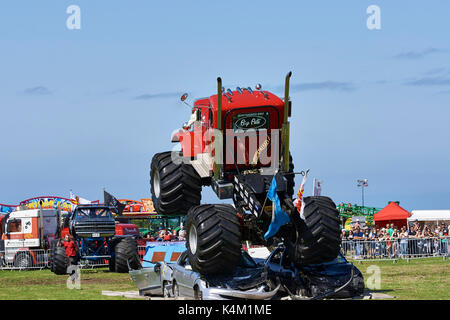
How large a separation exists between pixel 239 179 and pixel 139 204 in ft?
115

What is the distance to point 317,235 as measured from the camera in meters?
15.9

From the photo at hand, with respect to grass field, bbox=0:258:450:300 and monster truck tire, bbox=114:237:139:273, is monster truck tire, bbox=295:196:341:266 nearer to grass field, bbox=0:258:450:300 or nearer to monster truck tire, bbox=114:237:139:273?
grass field, bbox=0:258:450:300

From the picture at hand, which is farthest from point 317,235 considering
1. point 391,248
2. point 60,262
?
point 391,248

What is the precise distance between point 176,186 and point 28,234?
65.8 feet

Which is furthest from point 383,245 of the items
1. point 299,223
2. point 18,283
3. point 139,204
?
point 139,204

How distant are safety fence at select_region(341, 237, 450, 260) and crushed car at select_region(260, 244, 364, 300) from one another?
48.2ft

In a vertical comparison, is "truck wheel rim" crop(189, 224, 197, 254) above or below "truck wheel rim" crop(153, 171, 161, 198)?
below

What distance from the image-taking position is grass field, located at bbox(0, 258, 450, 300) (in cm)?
1883

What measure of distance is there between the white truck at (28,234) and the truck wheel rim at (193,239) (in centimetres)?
1949

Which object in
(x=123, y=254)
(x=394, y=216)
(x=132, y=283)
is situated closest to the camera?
(x=132, y=283)

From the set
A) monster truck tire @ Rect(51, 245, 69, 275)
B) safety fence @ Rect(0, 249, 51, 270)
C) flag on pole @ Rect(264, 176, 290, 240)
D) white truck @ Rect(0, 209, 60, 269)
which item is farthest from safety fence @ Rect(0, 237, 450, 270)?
flag on pole @ Rect(264, 176, 290, 240)

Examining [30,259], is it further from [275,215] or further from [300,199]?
[275,215]

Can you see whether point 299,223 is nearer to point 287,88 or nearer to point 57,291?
point 287,88

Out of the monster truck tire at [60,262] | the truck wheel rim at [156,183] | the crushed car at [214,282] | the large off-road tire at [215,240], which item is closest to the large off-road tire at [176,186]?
the truck wheel rim at [156,183]
